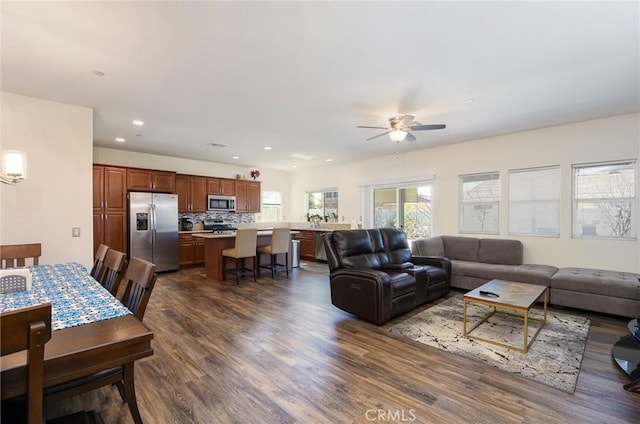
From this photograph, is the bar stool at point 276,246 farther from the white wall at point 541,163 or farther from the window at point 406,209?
the white wall at point 541,163

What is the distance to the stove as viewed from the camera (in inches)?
285

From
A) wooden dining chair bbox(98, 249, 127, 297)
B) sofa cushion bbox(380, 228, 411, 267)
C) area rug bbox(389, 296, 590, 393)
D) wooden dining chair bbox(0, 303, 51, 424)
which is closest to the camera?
wooden dining chair bbox(0, 303, 51, 424)

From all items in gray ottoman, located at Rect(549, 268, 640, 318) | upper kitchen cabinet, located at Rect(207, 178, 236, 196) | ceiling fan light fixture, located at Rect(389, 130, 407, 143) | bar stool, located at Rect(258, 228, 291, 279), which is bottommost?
gray ottoman, located at Rect(549, 268, 640, 318)

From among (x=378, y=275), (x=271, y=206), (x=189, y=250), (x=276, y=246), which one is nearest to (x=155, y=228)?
(x=189, y=250)

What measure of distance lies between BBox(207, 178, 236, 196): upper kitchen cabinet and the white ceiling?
9.42ft

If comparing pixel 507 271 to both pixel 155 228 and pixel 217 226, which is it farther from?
pixel 155 228

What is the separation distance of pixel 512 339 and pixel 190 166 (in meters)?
7.23

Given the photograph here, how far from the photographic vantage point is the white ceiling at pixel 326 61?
2.05 metres

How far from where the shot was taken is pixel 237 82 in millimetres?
3111

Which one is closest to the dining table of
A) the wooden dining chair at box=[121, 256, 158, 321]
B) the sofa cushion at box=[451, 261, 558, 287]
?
the wooden dining chair at box=[121, 256, 158, 321]

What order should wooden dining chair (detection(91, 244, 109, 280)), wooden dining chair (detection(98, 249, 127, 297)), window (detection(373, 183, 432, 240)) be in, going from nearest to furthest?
wooden dining chair (detection(98, 249, 127, 297)) → wooden dining chair (detection(91, 244, 109, 280)) → window (detection(373, 183, 432, 240))

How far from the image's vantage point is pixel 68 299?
1724 mm

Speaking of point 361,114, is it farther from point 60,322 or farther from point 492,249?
point 60,322

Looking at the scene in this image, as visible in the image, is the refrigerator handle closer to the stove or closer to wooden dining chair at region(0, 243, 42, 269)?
the stove
